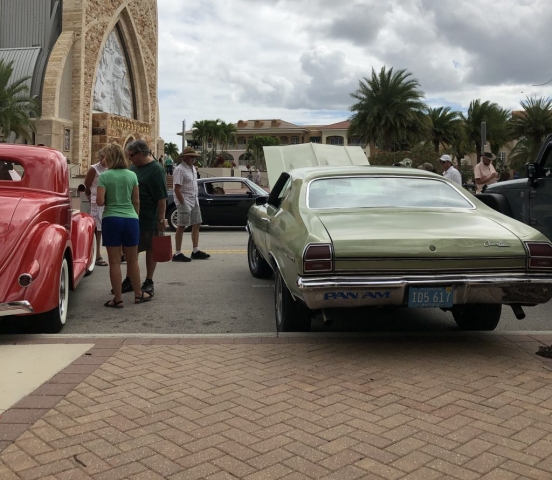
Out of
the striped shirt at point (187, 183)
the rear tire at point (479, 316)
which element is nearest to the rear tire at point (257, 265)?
the striped shirt at point (187, 183)

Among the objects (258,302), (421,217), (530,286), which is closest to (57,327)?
(258,302)

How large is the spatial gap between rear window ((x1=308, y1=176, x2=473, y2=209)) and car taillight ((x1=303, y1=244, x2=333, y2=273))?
991 mm

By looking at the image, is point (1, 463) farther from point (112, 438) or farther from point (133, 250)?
point (133, 250)

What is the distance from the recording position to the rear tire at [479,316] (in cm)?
562

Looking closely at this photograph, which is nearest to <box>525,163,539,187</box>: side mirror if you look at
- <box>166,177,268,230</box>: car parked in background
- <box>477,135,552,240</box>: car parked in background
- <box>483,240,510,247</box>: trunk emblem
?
<box>477,135,552,240</box>: car parked in background

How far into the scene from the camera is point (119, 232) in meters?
6.73

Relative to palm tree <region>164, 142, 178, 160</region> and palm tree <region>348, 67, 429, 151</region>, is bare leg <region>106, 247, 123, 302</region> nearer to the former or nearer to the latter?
palm tree <region>348, 67, 429, 151</region>

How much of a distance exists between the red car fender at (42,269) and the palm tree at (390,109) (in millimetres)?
47790

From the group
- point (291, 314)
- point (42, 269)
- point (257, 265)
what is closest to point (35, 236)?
point (42, 269)

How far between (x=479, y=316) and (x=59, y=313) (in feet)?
11.8

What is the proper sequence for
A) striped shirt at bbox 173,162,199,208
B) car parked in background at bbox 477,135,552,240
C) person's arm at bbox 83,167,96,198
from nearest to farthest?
car parked in background at bbox 477,135,552,240 < person's arm at bbox 83,167,96,198 < striped shirt at bbox 173,162,199,208

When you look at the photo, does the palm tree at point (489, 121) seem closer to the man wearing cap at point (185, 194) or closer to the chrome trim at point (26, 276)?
the man wearing cap at point (185, 194)

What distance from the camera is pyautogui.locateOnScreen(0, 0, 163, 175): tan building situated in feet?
121

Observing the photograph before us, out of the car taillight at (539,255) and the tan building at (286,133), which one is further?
the tan building at (286,133)
